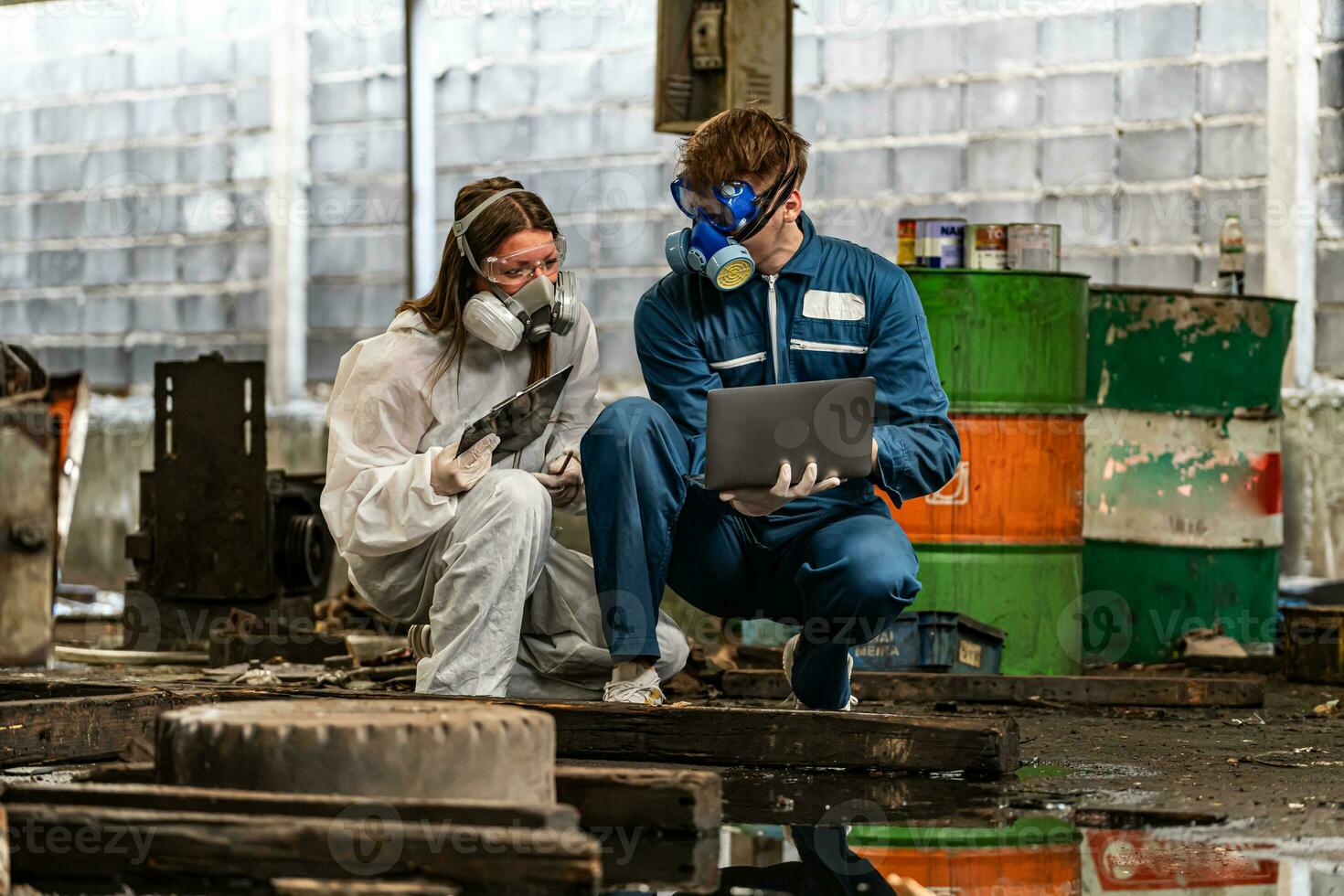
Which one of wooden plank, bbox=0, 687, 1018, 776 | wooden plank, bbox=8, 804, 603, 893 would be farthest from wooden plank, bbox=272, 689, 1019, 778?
wooden plank, bbox=8, 804, 603, 893

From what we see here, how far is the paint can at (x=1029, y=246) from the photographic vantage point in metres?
4.76

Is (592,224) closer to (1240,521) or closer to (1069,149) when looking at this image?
(1069,149)

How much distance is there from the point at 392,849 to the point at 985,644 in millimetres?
2827

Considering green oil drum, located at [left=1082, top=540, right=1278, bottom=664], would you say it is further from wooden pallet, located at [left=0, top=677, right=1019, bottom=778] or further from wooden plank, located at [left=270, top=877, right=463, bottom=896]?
wooden plank, located at [left=270, top=877, right=463, bottom=896]

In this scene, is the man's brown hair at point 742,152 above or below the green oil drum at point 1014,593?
above

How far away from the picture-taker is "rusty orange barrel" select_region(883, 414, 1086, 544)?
184 inches

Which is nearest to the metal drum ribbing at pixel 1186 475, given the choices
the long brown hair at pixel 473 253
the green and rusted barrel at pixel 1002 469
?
the green and rusted barrel at pixel 1002 469

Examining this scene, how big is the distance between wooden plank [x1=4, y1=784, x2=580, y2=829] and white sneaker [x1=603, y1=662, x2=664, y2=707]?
1.01 m

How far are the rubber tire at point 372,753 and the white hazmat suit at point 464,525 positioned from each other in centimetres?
90

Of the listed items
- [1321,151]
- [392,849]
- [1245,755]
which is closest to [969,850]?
[392,849]

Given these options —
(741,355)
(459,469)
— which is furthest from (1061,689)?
(459,469)

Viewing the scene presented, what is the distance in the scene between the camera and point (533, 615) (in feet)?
11.3

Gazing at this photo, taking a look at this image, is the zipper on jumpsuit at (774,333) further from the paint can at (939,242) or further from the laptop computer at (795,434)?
the paint can at (939,242)

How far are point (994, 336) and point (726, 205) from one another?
170 centimetres
